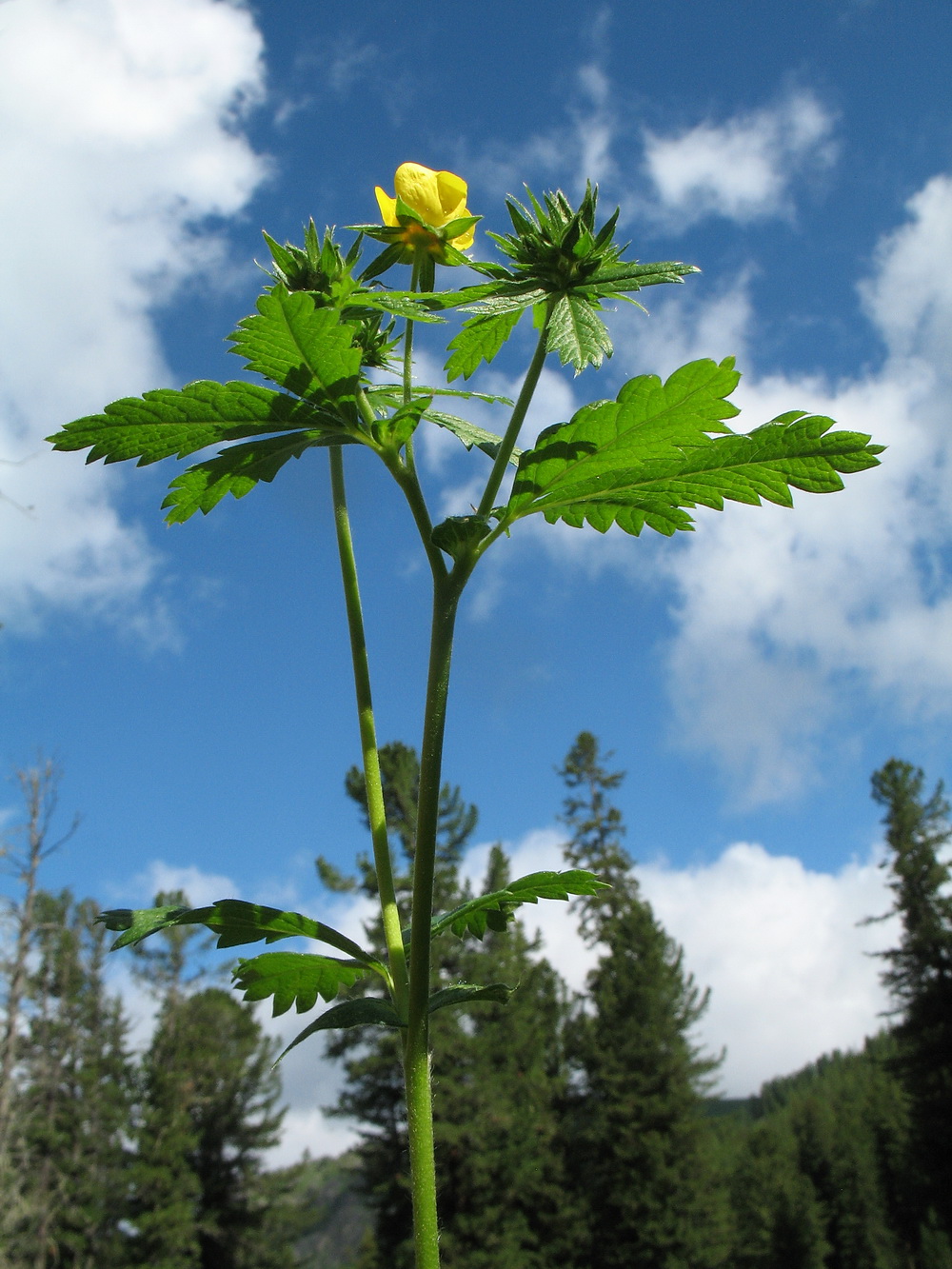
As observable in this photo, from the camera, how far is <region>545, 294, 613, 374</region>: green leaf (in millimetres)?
1114

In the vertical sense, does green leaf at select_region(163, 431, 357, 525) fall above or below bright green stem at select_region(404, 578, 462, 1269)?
above

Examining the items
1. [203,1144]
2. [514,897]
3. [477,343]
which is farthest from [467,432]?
[203,1144]

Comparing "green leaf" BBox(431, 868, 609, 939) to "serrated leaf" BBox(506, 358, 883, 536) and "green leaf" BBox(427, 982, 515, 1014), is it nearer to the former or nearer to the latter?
"green leaf" BBox(427, 982, 515, 1014)

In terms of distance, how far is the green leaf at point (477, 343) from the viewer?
48.2 inches

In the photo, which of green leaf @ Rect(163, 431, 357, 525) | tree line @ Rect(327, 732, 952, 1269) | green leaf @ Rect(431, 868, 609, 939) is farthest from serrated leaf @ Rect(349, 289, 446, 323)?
tree line @ Rect(327, 732, 952, 1269)

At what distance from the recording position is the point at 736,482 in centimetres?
112

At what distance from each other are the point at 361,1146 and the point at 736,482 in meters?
28.7

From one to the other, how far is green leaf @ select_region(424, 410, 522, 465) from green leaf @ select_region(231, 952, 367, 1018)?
77cm

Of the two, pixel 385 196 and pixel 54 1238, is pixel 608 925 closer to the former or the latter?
pixel 54 1238

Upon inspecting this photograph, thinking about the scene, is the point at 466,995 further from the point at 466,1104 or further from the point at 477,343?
the point at 466,1104

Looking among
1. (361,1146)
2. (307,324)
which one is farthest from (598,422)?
(361,1146)

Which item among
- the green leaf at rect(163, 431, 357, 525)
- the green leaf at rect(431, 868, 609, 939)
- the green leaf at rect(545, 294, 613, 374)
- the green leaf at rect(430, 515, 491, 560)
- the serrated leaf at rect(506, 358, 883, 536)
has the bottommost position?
the green leaf at rect(431, 868, 609, 939)

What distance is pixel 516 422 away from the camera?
1140 mm

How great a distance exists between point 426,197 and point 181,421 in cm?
51
